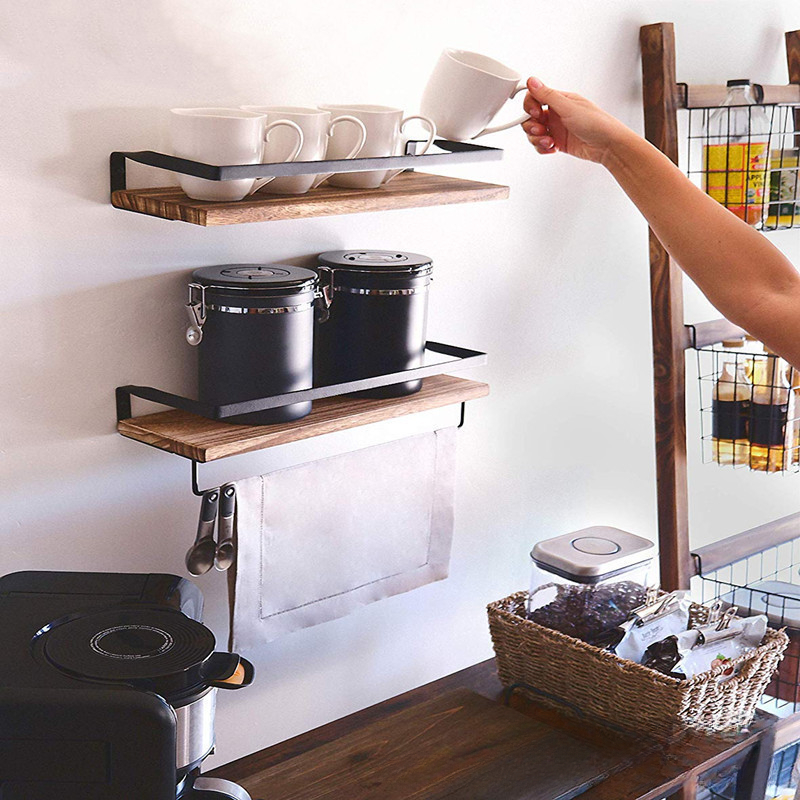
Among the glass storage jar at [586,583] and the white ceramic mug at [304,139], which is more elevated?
the white ceramic mug at [304,139]

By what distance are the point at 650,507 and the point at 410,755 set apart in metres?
0.94

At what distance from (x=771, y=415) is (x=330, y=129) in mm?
1120

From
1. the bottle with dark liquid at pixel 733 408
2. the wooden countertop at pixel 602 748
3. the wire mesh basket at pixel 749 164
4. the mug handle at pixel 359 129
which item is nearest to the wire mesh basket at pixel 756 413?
the bottle with dark liquid at pixel 733 408

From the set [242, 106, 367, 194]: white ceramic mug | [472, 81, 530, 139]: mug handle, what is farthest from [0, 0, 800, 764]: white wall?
[472, 81, 530, 139]: mug handle

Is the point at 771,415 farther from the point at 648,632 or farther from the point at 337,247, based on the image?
the point at 337,247

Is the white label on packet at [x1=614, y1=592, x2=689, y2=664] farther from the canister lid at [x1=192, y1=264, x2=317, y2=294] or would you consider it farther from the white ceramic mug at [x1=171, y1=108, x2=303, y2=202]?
the white ceramic mug at [x1=171, y1=108, x2=303, y2=202]

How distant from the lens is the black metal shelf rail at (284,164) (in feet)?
4.13

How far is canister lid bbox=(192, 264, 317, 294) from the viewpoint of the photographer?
4.54 feet

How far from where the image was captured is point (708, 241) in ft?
4.07

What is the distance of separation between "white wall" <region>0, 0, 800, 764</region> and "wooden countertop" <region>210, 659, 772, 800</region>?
6cm

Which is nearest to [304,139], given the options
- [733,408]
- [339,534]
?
[339,534]

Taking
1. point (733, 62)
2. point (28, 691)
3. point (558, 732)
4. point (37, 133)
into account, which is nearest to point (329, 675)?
point (558, 732)

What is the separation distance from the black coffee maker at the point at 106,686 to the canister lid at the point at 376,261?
0.52 m

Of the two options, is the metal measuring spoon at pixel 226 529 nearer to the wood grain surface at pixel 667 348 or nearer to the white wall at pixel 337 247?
the white wall at pixel 337 247
